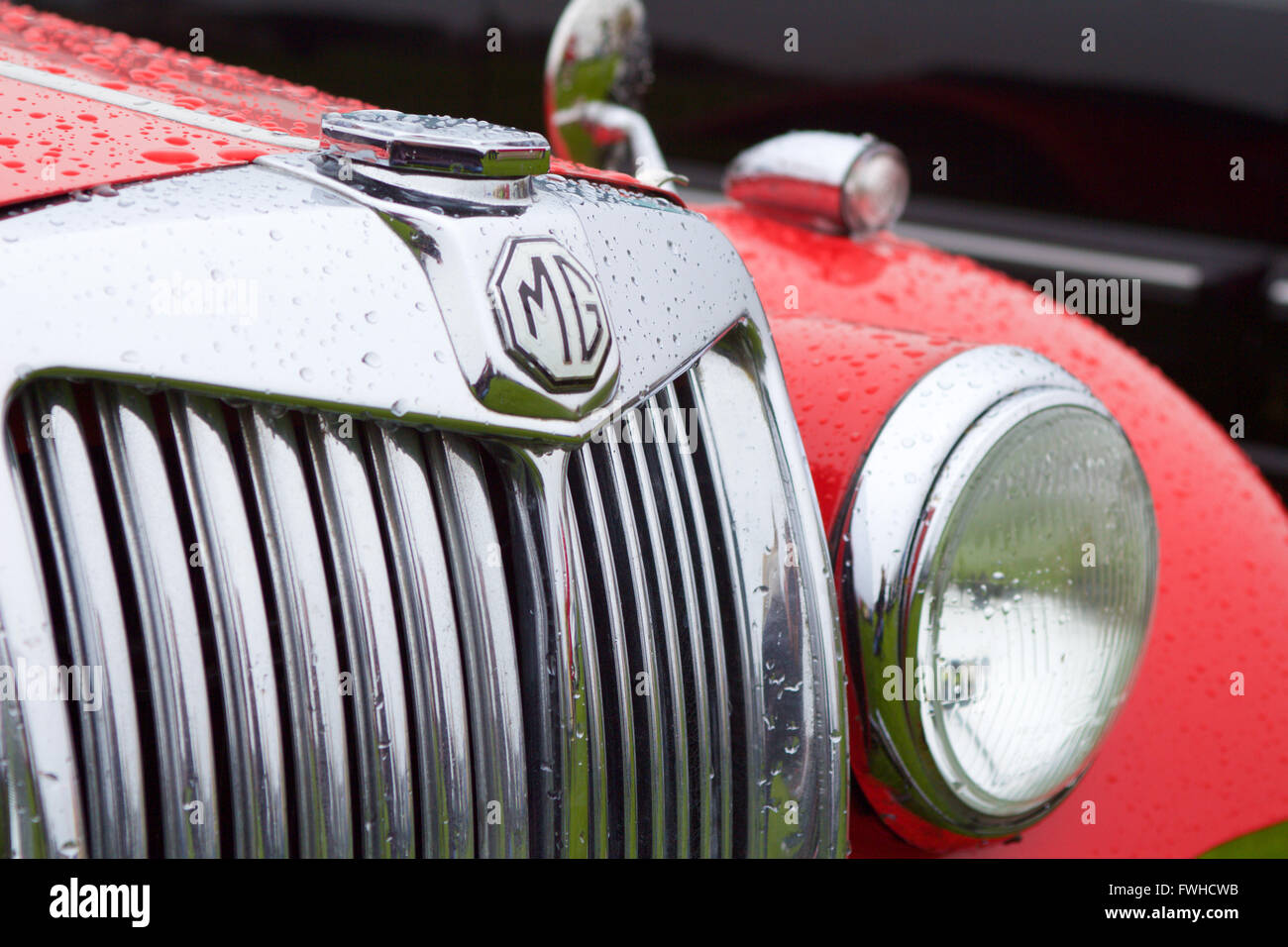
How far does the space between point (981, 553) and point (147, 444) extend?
31.0 inches

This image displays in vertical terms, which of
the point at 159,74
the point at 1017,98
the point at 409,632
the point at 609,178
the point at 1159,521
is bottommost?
the point at 1159,521

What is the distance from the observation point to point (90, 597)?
37.7 inches

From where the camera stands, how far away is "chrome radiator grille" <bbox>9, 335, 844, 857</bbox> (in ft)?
3.22

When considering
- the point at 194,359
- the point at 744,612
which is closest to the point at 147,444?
the point at 194,359

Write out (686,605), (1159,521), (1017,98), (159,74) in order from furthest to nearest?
(1017,98)
(1159,521)
(159,74)
(686,605)

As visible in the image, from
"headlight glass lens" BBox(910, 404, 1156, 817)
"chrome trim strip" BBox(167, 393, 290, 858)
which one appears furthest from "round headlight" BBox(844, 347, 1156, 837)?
"chrome trim strip" BBox(167, 393, 290, 858)

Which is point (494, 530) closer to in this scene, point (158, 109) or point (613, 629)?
point (613, 629)

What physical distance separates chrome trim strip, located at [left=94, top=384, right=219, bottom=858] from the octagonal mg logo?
28 cm

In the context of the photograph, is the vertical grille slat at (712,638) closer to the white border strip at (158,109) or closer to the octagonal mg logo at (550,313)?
the octagonal mg logo at (550,313)

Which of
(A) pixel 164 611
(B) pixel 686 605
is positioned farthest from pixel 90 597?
(B) pixel 686 605

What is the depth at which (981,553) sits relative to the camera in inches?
53.7

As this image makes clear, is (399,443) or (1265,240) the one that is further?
(1265,240)

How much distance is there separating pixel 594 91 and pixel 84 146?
1.26 metres
